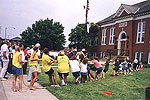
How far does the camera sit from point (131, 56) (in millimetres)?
31156

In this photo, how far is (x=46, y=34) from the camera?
5262 cm

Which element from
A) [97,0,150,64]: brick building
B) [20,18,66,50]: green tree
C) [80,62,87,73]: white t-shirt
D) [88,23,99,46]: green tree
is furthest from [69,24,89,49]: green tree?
[80,62,87,73]: white t-shirt

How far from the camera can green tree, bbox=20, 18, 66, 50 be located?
170ft

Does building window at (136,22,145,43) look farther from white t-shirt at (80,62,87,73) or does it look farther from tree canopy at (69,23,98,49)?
white t-shirt at (80,62,87,73)

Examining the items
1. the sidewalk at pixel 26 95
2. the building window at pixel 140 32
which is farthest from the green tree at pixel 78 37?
the sidewalk at pixel 26 95

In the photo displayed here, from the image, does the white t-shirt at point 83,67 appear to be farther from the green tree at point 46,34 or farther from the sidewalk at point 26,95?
the green tree at point 46,34

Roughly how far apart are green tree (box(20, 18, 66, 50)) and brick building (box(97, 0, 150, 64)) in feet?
58.8

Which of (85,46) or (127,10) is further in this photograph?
(85,46)

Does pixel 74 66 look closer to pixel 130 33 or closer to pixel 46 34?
pixel 130 33

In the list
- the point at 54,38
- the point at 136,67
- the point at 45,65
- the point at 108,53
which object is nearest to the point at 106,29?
the point at 108,53

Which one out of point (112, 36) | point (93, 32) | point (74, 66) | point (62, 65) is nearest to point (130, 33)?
point (112, 36)

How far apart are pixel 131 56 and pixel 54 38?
25864 millimetres

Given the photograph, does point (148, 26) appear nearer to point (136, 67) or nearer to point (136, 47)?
point (136, 47)

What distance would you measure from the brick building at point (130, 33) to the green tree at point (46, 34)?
58.8 ft
